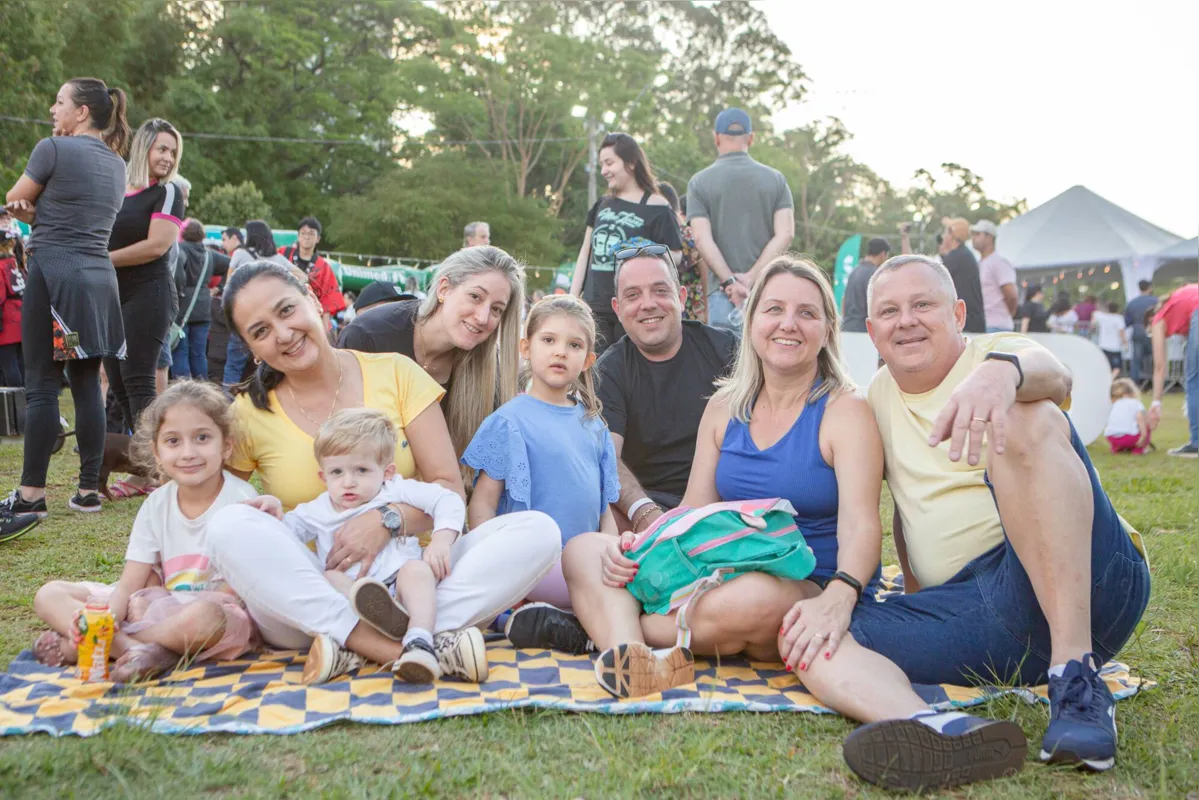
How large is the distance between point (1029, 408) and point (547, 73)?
31.3 meters

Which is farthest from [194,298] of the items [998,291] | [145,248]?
[998,291]

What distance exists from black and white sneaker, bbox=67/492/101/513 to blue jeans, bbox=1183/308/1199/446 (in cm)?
829

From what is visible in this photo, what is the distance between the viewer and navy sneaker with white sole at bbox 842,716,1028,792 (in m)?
1.96

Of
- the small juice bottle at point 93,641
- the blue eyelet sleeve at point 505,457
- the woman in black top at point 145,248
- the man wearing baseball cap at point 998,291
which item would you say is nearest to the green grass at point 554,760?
the small juice bottle at point 93,641

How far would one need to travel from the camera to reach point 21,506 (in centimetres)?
438

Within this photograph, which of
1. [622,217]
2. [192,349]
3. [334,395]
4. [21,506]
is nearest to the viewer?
[334,395]

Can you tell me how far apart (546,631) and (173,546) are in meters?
1.15

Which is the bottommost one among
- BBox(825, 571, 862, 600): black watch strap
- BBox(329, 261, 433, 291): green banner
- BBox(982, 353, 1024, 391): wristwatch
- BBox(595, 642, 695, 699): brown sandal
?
BBox(595, 642, 695, 699): brown sandal

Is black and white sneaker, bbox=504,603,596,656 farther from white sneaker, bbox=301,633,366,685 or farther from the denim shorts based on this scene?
the denim shorts

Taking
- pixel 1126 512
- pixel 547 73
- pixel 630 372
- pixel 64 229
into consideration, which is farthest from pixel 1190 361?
pixel 547 73

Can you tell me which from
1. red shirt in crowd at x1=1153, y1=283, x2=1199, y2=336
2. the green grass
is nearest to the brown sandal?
the green grass

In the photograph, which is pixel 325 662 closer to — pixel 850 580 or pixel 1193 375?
pixel 850 580

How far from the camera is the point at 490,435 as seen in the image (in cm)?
326

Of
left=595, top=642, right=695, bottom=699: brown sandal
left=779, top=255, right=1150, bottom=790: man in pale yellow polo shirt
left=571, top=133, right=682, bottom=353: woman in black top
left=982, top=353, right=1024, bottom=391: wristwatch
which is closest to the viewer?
left=779, top=255, right=1150, bottom=790: man in pale yellow polo shirt
